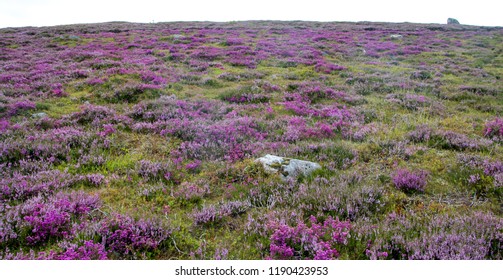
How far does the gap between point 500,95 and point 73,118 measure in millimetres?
17759

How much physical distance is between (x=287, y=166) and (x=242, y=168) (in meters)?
0.98

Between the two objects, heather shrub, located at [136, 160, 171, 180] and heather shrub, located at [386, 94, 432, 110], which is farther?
heather shrub, located at [386, 94, 432, 110]

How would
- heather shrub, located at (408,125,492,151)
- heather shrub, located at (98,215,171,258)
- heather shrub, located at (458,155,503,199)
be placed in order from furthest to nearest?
heather shrub, located at (408,125,492,151), heather shrub, located at (458,155,503,199), heather shrub, located at (98,215,171,258)

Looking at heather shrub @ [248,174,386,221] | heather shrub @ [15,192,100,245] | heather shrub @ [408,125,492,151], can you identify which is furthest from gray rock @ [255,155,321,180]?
heather shrub @ [408,125,492,151]

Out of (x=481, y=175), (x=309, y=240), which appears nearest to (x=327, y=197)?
(x=309, y=240)

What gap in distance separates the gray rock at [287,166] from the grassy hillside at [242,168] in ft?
0.61

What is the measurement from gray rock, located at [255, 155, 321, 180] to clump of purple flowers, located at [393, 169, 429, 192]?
1.57 metres

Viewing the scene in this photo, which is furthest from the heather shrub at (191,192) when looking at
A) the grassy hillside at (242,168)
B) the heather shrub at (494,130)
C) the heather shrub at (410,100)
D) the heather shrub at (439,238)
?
the heather shrub at (410,100)

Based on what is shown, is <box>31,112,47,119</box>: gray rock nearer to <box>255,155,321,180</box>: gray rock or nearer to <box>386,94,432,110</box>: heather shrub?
<box>255,155,321,180</box>: gray rock

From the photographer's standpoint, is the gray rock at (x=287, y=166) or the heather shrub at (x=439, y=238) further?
the gray rock at (x=287, y=166)

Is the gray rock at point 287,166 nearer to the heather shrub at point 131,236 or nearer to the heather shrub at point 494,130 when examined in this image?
the heather shrub at point 131,236

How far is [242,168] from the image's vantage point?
6.30 meters

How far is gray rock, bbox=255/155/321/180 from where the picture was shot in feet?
19.8

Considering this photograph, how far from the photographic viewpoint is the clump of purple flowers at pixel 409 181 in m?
5.54
